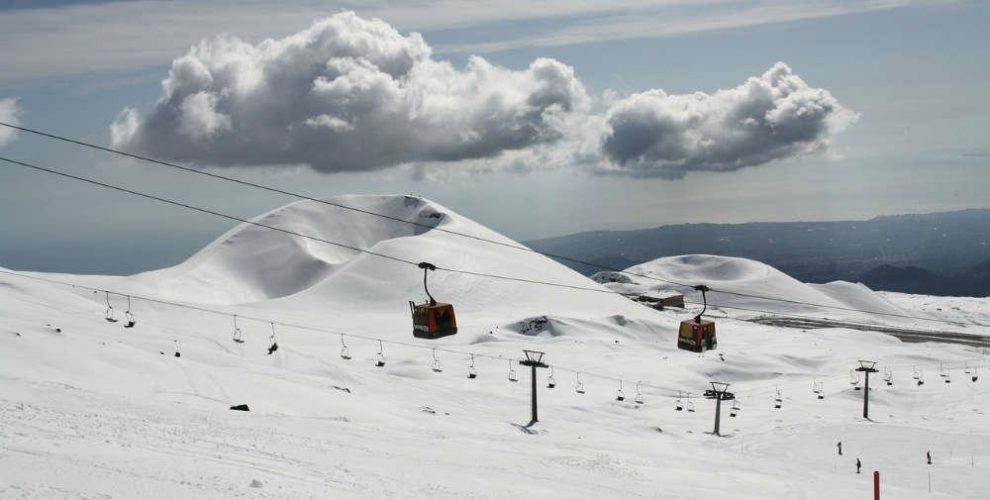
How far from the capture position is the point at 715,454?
39031mm

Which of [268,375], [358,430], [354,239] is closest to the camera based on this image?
[358,430]

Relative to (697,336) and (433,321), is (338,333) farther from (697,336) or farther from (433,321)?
(697,336)

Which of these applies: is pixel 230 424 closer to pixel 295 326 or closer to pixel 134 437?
pixel 134 437

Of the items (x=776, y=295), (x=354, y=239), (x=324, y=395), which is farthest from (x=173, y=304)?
(x=776, y=295)

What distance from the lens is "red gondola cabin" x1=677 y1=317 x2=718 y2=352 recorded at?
36.6 meters

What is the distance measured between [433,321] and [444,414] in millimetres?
9151

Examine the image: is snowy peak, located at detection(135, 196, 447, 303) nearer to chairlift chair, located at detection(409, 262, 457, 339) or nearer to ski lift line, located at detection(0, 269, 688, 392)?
ski lift line, located at detection(0, 269, 688, 392)

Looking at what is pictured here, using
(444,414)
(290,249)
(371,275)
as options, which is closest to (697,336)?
(444,414)

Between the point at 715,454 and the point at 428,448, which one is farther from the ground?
the point at 428,448

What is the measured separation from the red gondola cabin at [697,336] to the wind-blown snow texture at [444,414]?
5.62 m

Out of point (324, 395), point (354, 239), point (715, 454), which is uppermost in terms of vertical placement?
point (354, 239)

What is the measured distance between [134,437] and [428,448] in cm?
1040

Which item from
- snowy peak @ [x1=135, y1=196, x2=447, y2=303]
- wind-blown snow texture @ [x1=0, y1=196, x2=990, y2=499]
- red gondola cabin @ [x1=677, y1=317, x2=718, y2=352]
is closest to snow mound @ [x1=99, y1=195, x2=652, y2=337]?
snowy peak @ [x1=135, y1=196, x2=447, y2=303]

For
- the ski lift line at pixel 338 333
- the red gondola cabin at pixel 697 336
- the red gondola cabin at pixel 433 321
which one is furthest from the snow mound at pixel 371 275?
the red gondola cabin at pixel 697 336
